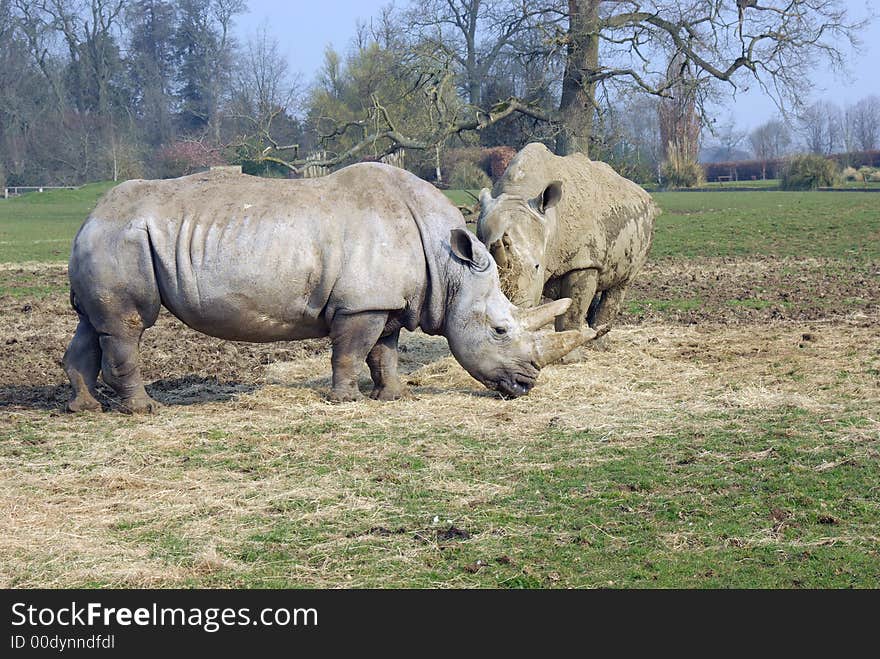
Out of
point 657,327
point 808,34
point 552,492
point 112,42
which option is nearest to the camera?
point 552,492

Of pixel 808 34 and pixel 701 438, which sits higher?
pixel 808 34

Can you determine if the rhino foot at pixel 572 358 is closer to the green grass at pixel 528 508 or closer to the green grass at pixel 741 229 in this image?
the green grass at pixel 528 508

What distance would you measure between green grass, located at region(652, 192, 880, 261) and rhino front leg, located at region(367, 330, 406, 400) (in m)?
12.2

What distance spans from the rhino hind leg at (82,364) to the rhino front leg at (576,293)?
441 cm

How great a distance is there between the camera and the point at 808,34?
22.0 meters

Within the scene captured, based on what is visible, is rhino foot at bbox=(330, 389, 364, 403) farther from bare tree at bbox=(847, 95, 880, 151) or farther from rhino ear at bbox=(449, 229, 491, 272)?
bare tree at bbox=(847, 95, 880, 151)

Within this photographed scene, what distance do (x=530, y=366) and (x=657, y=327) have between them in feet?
13.6

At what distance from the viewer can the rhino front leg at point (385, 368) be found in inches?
372

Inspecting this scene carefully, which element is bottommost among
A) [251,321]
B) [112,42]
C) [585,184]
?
[251,321]

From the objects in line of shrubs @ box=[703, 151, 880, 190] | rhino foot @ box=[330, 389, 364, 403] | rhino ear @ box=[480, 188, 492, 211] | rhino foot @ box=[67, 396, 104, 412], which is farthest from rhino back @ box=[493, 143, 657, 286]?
line of shrubs @ box=[703, 151, 880, 190]

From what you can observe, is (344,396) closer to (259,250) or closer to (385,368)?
(385,368)

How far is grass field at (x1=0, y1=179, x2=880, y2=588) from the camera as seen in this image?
17.9 ft

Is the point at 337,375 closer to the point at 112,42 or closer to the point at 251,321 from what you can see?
the point at 251,321

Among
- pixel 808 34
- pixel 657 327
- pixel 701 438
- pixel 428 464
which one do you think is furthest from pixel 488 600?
pixel 808 34
